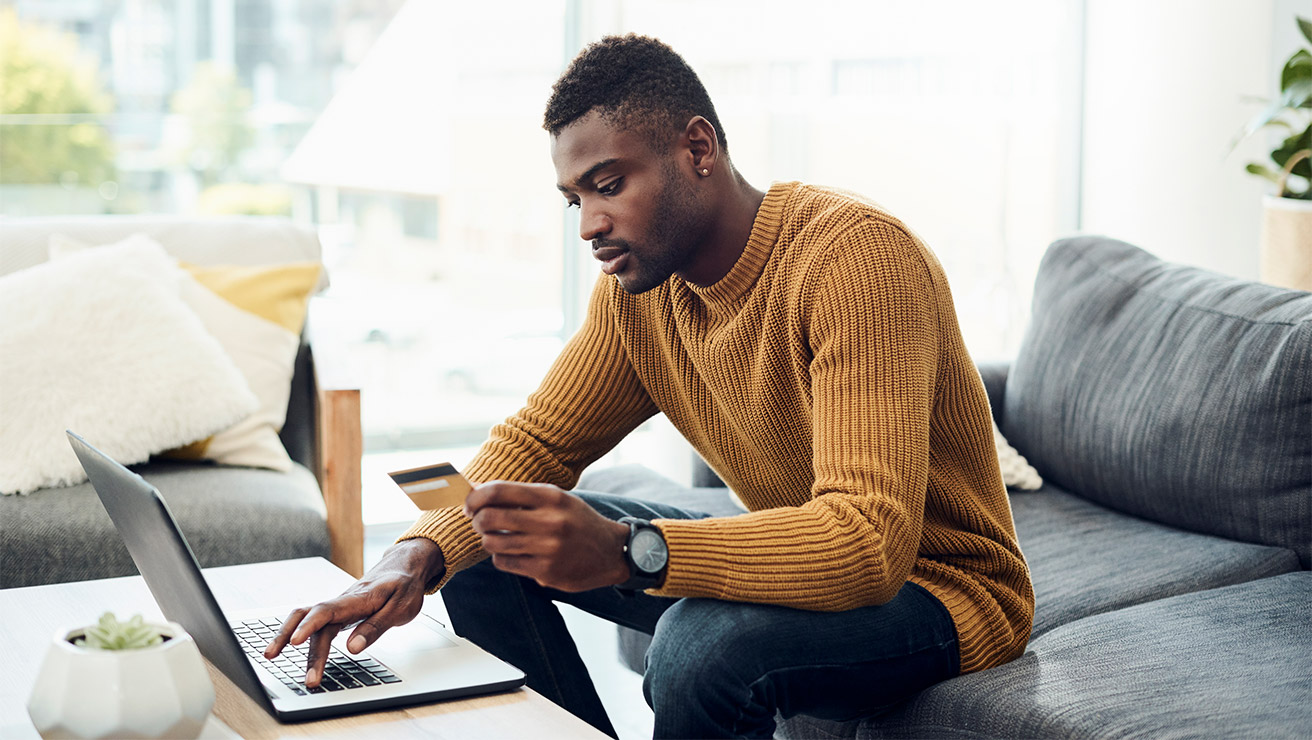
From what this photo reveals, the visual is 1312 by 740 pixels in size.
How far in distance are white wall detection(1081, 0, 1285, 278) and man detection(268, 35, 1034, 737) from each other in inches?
76.1

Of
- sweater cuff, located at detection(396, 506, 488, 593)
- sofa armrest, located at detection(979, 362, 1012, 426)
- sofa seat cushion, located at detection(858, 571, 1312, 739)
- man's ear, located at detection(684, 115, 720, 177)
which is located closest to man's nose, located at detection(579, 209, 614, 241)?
man's ear, located at detection(684, 115, 720, 177)

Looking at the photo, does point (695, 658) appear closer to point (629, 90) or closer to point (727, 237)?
point (727, 237)

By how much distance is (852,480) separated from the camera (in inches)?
48.0

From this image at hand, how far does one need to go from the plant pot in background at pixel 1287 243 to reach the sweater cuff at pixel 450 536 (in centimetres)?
184

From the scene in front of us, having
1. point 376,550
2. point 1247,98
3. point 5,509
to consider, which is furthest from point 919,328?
point 376,550

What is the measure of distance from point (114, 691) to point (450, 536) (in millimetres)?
539

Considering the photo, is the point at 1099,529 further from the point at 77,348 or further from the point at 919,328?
the point at 77,348

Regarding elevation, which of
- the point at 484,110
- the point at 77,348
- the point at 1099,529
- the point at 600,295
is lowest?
the point at 1099,529

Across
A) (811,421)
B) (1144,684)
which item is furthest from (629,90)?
(1144,684)

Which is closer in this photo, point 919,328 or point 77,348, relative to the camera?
point 919,328

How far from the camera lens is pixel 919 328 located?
128cm

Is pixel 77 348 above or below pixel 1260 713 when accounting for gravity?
above

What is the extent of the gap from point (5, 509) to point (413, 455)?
1.82 m

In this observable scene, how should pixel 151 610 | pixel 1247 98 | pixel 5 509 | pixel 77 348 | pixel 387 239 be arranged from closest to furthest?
1. pixel 151 610
2. pixel 5 509
3. pixel 77 348
4. pixel 1247 98
5. pixel 387 239
